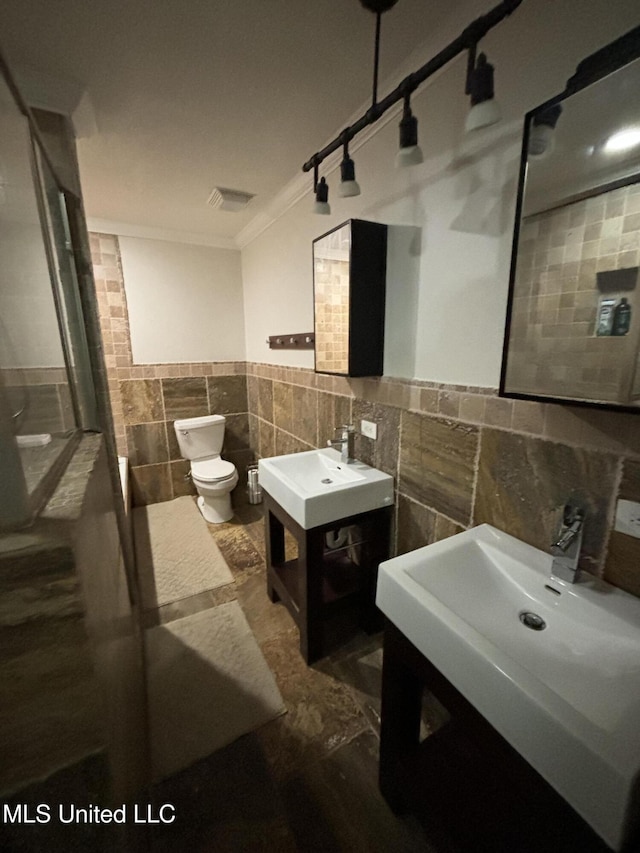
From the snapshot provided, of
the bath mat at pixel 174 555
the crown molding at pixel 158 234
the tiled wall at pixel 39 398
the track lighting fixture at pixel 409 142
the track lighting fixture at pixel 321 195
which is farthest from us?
the crown molding at pixel 158 234

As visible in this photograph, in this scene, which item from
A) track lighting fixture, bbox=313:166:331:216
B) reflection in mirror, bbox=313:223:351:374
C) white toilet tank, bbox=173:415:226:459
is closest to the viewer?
track lighting fixture, bbox=313:166:331:216

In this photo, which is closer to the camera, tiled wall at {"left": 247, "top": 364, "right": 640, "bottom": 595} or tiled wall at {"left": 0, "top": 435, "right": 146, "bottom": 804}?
tiled wall at {"left": 0, "top": 435, "right": 146, "bottom": 804}

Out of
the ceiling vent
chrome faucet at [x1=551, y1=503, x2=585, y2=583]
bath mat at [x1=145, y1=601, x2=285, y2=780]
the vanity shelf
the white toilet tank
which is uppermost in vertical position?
the ceiling vent

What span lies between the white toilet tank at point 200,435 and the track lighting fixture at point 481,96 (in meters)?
2.72

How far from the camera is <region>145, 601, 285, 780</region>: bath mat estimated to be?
1.28 m

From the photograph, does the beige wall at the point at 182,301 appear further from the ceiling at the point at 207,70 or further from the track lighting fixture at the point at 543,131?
the track lighting fixture at the point at 543,131

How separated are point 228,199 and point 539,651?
275 cm

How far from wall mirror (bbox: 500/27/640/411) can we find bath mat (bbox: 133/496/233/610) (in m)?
2.08

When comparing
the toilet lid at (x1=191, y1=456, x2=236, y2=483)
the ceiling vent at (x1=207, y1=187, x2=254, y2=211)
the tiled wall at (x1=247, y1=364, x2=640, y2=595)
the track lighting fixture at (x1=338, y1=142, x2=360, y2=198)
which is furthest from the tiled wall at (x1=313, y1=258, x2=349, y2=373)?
the toilet lid at (x1=191, y1=456, x2=236, y2=483)

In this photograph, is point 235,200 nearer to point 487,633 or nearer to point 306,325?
point 306,325

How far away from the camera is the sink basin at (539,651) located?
0.51 metres

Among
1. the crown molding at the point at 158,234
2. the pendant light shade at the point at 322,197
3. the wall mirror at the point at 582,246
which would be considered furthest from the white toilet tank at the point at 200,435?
the wall mirror at the point at 582,246

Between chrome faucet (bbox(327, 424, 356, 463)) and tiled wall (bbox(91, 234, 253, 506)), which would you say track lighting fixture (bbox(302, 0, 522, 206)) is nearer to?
chrome faucet (bbox(327, 424, 356, 463))

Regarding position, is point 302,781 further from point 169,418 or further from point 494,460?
point 169,418
